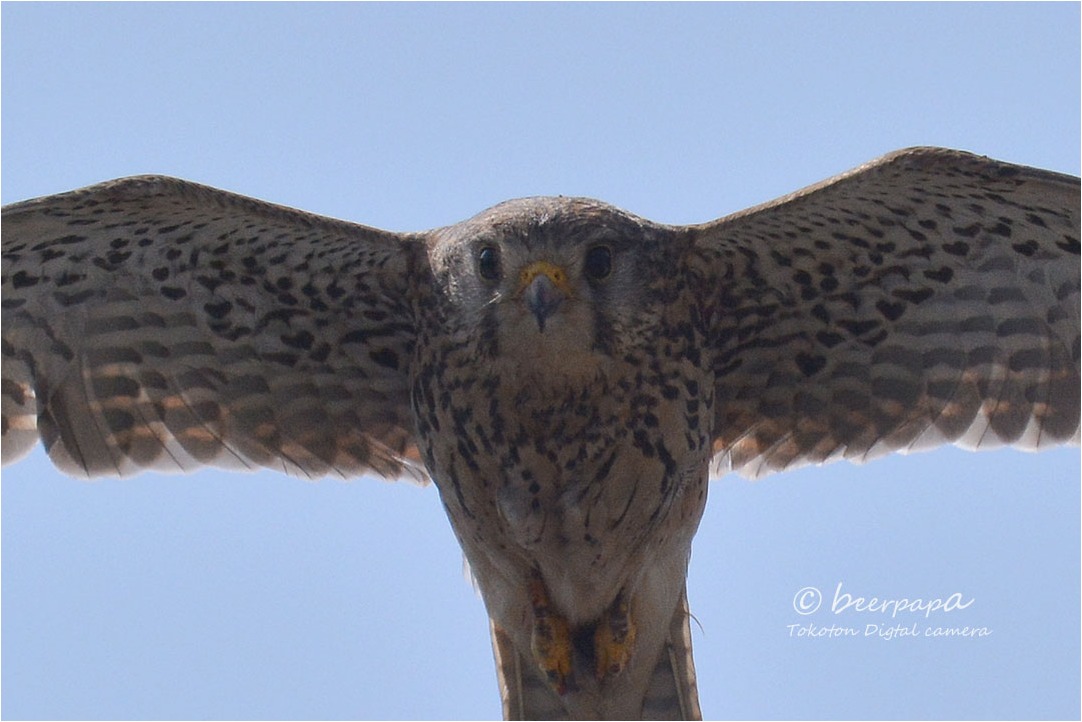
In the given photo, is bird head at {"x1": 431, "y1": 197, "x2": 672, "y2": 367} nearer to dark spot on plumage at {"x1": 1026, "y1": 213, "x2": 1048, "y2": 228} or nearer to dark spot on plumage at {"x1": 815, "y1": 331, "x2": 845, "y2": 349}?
dark spot on plumage at {"x1": 815, "y1": 331, "x2": 845, "y2": 349}

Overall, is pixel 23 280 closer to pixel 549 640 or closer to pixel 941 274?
pixel 549 640

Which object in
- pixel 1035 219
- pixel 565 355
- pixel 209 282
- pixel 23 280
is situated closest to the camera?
pixel 565 355

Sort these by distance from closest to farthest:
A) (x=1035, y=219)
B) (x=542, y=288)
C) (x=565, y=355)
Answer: (x=542, y=288)
(x=565, y=355)
(x=1035, y=219)

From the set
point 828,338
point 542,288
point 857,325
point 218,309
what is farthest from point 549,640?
point 218,309

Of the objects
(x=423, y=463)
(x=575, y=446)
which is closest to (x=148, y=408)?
(x=423, y=463)

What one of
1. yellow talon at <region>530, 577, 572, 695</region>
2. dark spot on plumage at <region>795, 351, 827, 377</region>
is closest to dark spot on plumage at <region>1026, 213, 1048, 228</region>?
dark spot on plumage at <region>795, 351, 827, 377</region>

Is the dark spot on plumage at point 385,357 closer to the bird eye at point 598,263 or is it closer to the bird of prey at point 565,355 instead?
the bird of prey at point 565,355

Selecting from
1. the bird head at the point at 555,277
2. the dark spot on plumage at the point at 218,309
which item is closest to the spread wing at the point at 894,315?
the bird head at the point at 555,277
